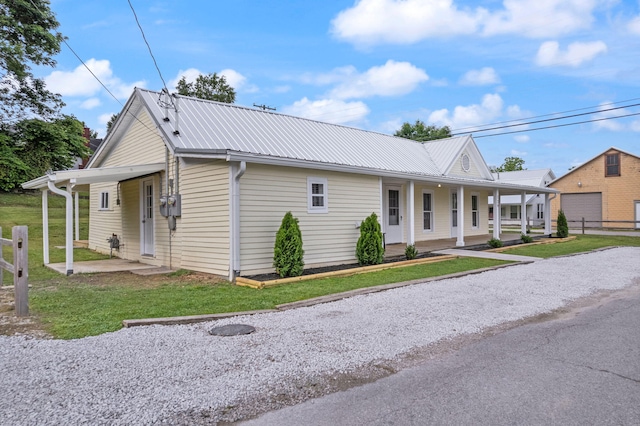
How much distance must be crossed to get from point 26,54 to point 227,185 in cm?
1495

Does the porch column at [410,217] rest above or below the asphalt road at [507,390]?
above

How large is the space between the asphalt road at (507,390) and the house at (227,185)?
18.9 ft

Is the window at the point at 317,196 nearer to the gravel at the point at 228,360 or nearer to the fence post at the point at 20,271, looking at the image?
the gravel at the point at 228,360

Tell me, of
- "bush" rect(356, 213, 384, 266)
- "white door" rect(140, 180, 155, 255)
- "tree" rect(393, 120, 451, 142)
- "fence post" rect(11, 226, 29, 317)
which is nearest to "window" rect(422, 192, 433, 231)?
"bush" rect(356, 213, 384, 266)

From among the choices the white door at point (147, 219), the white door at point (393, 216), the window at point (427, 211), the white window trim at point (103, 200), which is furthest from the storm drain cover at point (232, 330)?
the window at point (427, 211)

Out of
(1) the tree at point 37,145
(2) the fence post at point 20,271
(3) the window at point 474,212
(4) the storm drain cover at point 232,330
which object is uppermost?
(1) the tree at point 37,145

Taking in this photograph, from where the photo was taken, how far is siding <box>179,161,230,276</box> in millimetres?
9242

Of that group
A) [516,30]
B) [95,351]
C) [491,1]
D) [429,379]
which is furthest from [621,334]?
Result: [516,30]

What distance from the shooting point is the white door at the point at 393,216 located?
15.6 metres

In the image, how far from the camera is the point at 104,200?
15.2 meters

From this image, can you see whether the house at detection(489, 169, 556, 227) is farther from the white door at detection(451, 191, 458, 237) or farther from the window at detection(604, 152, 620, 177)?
the white door at detection(451, 191, 458, 237)

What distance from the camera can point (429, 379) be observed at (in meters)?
3.83

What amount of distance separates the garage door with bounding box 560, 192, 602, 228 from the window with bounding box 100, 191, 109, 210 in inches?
1260

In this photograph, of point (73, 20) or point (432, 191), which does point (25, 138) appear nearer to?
point (73, 20)
